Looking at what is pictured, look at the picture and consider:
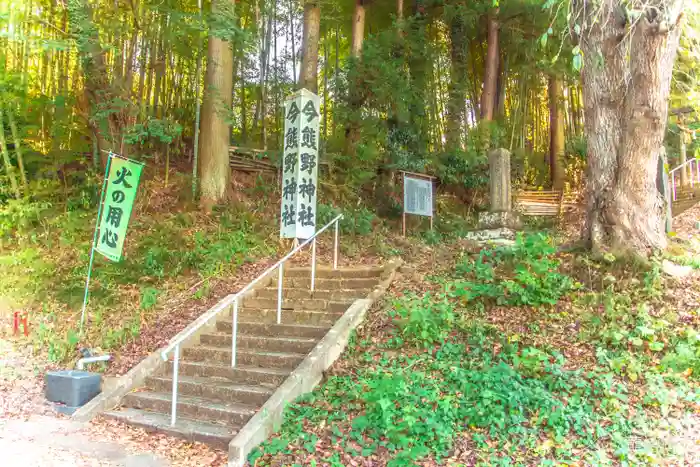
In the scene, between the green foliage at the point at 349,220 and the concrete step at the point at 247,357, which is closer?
the concrete step at the point at 247,357

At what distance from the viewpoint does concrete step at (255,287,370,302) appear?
23.5 ft

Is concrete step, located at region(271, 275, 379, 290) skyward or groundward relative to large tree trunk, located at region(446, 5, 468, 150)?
groundward

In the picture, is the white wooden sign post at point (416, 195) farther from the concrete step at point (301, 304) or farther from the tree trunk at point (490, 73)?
the concrete step at point (301, 304)

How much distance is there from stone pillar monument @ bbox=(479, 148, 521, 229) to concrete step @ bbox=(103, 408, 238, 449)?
602 centimetres

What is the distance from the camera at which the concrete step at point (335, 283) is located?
749 cm

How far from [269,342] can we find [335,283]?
5.55ft

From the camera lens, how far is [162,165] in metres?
11.9

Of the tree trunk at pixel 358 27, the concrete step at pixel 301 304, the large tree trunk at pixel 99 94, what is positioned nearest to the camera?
the concrete step at pixel 301 304

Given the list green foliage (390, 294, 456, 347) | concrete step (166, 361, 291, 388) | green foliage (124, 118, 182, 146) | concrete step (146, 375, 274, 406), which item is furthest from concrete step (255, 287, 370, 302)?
green foliage (124, 118, 182, 146)

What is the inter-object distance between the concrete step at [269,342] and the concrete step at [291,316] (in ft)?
1.29

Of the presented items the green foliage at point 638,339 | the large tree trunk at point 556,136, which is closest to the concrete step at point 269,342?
the green foliage at point 638,339

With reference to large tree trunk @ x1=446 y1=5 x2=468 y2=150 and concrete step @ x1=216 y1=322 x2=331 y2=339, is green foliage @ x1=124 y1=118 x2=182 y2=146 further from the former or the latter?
large tree trunk @ x1=446 y1=5 x2=468 y2=150

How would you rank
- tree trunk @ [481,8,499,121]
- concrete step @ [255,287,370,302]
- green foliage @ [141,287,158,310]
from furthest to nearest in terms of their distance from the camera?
1. tree trunk @ [481,8,499,121]
2. green foliage @ [141,287,158,310]
3. concrete step @ [255,287,370,302]

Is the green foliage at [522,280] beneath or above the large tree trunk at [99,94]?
→ beneath
